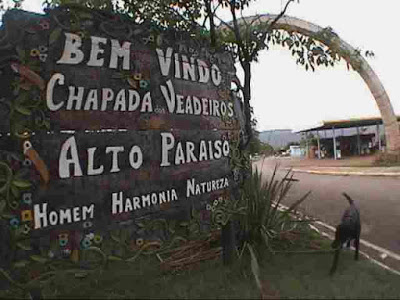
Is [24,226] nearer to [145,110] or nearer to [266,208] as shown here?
[145,110]

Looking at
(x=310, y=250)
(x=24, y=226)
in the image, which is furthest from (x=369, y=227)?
(x=24, y=226)

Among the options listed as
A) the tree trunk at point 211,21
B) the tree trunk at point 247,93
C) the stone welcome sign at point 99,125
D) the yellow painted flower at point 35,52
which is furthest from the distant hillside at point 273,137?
the yellow painted flower at point 35,52

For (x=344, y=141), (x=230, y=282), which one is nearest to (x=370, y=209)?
(x=230, y=282)

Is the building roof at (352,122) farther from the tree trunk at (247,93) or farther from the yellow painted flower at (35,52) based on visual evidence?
the yellow painted flower at (35,52)

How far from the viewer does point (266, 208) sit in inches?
198

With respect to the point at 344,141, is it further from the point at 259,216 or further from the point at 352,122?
the point at 259,216

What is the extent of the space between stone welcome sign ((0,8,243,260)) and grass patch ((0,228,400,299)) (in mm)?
506

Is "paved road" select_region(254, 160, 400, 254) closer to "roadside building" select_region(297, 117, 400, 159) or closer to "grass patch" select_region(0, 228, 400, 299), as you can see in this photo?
"grass patch" select_region(0, 228, 400, 299)

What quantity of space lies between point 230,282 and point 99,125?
1.77 meters

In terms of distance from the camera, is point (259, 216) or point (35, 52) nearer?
point (35, 52)

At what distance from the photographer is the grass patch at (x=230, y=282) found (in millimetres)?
3354

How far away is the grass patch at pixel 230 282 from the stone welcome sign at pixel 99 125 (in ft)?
1.66

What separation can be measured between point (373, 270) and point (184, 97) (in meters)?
2.66

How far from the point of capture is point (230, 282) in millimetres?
3756
